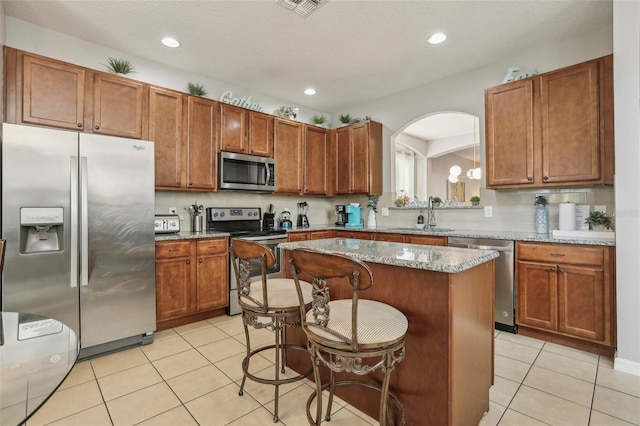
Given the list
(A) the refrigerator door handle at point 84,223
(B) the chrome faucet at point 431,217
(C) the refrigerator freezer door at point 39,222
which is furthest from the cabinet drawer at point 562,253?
(C) the refrigerator freezer door at point 39,222

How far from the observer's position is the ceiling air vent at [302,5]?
2498 mm

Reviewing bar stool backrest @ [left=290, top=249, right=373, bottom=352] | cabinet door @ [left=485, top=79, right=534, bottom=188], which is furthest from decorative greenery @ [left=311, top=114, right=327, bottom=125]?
bar stool backrest @ [left=290, top=249, right=373, bottom=352]

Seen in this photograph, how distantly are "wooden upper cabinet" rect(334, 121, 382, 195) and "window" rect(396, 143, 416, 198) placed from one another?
0.26 meters

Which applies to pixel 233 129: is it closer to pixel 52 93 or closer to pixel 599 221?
pixel 52 93

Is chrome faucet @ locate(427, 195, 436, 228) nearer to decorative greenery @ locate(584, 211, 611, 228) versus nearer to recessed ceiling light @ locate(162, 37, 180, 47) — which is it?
decorative greenery @ locate(584, 211, 611, 228)

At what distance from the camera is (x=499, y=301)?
2.99 meters

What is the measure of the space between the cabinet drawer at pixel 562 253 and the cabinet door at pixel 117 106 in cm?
387

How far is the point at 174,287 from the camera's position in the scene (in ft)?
10.1

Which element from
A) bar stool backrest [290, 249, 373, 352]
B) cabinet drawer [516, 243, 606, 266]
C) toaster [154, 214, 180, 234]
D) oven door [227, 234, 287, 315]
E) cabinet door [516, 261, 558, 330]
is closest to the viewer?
bar stool backrest [290, 249, 373, 352]

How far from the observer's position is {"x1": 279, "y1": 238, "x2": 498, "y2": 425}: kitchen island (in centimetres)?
141

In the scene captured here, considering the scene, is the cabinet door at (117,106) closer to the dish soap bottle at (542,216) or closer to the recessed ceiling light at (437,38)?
the recessed ceiling light at (437,38)

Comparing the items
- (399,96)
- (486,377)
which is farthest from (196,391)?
(399,96)

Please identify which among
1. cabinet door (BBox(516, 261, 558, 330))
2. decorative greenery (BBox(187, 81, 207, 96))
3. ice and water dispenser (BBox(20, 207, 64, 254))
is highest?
decorative greenery (BBox(187, 81, 207, 96))

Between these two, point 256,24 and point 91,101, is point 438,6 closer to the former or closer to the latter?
point 256,24
